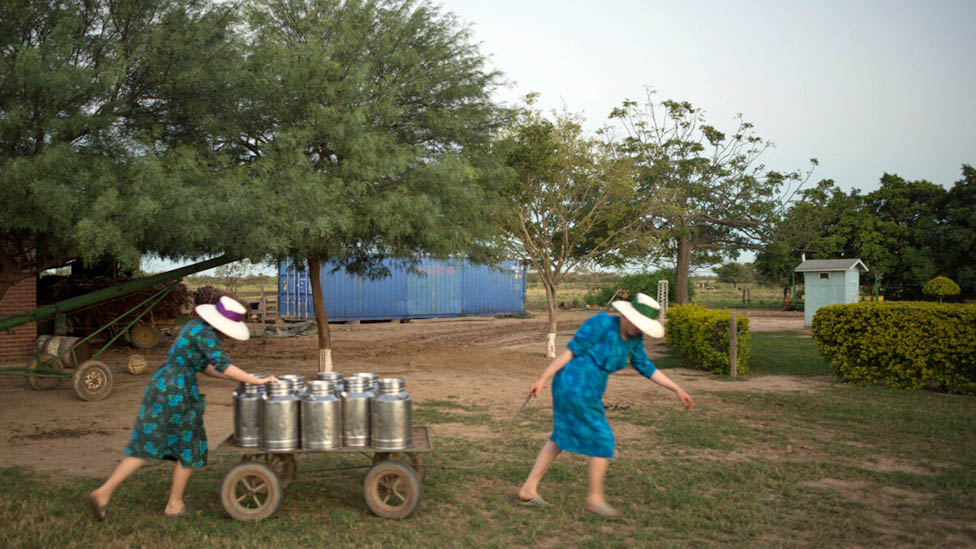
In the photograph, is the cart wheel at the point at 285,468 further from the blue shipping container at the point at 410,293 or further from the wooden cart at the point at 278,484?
the blue shipping container at the point at 410,293

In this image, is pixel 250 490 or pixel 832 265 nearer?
pixel 250 490

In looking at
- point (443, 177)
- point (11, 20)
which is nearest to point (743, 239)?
point (443, 177)

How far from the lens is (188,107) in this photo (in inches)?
428

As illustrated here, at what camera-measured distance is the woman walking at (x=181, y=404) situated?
484cm

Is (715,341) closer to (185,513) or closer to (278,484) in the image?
(278,484)

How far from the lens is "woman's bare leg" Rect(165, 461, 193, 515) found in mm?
4988

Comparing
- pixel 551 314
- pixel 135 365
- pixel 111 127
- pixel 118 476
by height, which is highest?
pixel 111 127

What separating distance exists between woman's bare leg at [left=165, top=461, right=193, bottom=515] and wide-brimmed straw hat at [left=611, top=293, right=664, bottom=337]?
128 inches

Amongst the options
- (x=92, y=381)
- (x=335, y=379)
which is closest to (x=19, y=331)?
(x=92, y=381)

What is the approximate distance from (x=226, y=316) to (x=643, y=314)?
2.94m

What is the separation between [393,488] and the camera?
5.19 m

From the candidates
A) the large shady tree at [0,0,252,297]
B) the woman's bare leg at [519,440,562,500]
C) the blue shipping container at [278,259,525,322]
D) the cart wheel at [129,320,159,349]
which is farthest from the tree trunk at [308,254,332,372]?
the blue shipping container at [278,259,525,322]

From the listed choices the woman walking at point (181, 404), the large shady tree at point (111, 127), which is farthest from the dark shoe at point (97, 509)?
the large shady tree at point (111, 127)

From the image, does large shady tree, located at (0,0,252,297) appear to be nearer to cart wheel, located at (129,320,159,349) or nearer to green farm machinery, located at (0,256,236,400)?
green farm machinery, located at (0,256,236,400)
